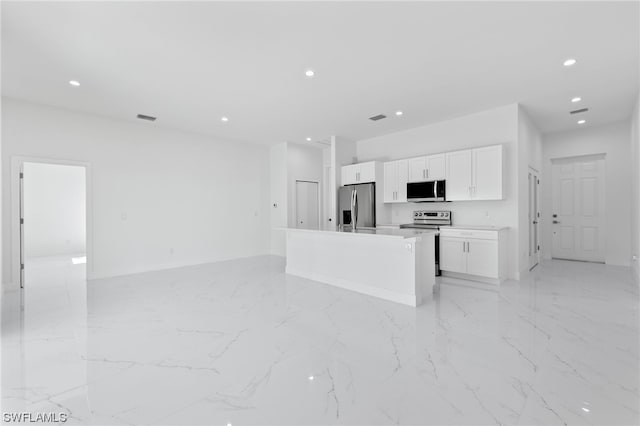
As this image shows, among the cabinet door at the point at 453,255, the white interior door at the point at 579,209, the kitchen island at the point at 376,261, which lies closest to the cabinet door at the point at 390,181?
the cabinet door at the point at 453,255

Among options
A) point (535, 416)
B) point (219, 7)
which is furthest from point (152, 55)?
point (535, 416)

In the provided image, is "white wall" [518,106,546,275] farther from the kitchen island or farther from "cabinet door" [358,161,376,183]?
"cabinet door" [358,161,376,183]

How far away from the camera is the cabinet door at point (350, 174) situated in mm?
6271

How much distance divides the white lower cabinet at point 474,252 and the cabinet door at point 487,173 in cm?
60

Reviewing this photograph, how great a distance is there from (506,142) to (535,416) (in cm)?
415

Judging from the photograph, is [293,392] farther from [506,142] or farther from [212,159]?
[212,159]

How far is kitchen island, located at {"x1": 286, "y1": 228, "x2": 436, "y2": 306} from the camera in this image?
3.47 meters

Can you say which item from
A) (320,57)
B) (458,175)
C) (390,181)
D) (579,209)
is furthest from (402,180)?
(579,209)

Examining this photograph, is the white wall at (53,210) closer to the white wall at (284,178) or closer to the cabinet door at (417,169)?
the white wall at (284,178)

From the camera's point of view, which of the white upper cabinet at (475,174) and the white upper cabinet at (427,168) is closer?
the white upper cabinet at (475,174)

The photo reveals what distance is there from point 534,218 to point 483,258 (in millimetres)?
2258

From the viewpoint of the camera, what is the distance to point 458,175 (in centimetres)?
496

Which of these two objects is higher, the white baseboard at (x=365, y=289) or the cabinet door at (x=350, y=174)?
the cabinet door at (x=350, y=174)

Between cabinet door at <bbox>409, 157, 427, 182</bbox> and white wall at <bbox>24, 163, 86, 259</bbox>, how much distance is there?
843cm
